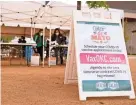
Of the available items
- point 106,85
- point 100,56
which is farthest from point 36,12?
point 106,85

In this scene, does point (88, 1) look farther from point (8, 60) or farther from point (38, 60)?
point (8, 60)

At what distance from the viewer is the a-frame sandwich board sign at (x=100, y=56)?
20.1ft

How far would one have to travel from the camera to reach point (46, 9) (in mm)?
16234

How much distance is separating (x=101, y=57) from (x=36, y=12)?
418 inches

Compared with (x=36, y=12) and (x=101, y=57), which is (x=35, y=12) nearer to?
(x=36, y=12)

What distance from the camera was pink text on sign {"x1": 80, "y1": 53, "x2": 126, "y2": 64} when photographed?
247 inches

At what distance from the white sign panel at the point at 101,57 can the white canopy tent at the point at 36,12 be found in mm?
9416

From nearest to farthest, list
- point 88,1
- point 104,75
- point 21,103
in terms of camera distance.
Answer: point 21,103 → point 104,75 → point 88,1


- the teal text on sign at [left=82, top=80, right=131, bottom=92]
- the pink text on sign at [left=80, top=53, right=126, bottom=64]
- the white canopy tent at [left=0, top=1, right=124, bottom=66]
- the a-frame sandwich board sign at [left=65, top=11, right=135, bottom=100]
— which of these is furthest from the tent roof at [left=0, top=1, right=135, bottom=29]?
the teal text on sign at [left=82, top=80, right=131, bottom=92]

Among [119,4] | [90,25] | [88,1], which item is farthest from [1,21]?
[119,4]

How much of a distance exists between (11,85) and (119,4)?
34452 millimetres

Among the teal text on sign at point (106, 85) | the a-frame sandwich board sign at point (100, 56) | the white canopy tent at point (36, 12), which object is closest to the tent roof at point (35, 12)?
the white canopy tent at point (36, 12)

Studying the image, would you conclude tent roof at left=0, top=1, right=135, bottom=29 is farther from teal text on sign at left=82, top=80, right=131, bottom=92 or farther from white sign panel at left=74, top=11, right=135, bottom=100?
teal text on sign at left=82, top=80, right=131, bottom=92

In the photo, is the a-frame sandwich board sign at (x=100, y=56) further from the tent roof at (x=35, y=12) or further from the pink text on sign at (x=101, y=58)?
the tent roof at (x=35, y=12)
